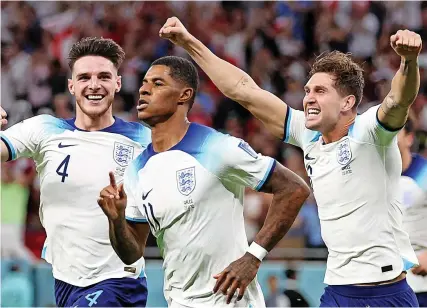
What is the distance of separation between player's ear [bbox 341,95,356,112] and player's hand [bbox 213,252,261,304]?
1299mm

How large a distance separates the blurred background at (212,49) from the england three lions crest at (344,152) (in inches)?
188

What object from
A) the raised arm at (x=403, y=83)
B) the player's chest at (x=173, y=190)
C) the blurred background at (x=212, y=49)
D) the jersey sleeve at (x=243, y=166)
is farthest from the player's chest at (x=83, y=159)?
the blurred background at (x=212, y=49)

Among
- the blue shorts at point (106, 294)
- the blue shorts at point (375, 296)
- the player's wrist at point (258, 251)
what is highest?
the player's wrist at point (258, 251)

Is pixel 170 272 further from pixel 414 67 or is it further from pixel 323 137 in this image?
pixel 414 67

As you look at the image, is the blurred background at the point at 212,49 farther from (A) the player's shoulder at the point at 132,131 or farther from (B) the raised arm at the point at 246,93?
(B) the raised arm at the point at 246,93

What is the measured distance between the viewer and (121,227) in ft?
21.0

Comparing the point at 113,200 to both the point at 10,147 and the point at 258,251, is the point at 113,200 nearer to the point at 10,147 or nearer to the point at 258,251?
the point at 258,251

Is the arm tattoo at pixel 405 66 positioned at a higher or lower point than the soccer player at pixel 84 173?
higher

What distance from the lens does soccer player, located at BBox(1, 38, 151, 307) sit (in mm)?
7254

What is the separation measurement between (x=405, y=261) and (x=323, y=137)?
1005mm

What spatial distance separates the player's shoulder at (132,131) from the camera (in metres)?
7.54

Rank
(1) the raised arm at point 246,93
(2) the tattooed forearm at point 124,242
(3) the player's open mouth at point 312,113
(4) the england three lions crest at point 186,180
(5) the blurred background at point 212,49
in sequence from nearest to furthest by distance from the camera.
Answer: (4) the england three lions crest at point 186,180 < (2) the tattooed forearm at point 124,242 < (3) the player's open mouth at point 312,113 < (1) the raised arm at point 246,93 < (5) the blurred background at point 212,49

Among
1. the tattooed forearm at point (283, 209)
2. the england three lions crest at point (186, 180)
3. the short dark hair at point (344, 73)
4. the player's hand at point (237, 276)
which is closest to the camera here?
the player's hand at point (237, 276)

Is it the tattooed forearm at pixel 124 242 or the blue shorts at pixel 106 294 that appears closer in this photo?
the tattooed forearm at pixel 124 242
